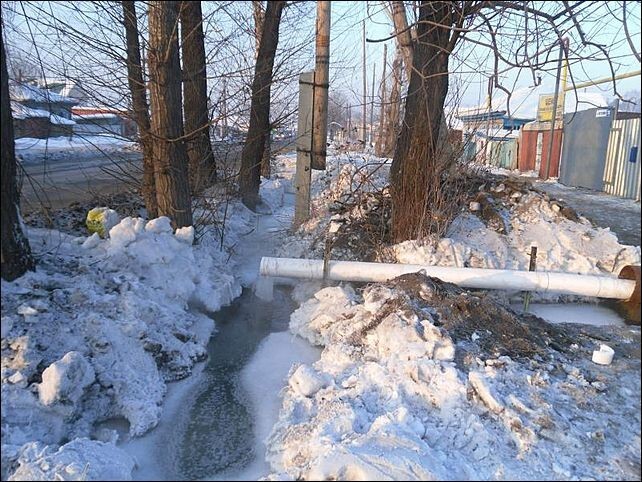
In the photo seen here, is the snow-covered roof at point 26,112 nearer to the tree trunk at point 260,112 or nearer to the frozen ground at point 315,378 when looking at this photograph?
the frozen ground at point 315,378

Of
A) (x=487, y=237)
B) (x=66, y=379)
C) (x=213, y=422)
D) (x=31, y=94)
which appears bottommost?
(x=213, y=422)

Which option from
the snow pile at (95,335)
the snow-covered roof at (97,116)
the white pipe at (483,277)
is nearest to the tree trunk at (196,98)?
the snow-covered roof at (97,116)

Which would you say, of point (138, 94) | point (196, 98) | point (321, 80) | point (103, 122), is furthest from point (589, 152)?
point (103, 122)

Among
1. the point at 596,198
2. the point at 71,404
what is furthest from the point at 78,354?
the point at 596,198

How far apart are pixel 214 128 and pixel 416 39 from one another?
4071 mm

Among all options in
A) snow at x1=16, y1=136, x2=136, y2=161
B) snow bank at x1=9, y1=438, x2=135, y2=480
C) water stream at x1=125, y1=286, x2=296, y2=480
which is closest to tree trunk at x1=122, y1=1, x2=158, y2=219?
snow at x1=16, y1=136, x2=136, y2=161

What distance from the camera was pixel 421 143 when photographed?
21.8ft

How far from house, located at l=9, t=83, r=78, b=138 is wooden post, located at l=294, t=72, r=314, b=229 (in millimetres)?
3326

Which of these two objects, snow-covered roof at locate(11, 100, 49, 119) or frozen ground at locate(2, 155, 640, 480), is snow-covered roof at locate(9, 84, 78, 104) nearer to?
snow-covered roof at locate(11, 100, 49, 119)

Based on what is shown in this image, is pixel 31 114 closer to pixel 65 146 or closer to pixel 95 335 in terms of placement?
pixel 95 335

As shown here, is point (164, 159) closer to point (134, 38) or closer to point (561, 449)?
point (134, 38)

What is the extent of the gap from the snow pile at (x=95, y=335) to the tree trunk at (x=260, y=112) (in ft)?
15.5

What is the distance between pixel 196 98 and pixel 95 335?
5347 millimetres

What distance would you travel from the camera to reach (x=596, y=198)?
299 inches
